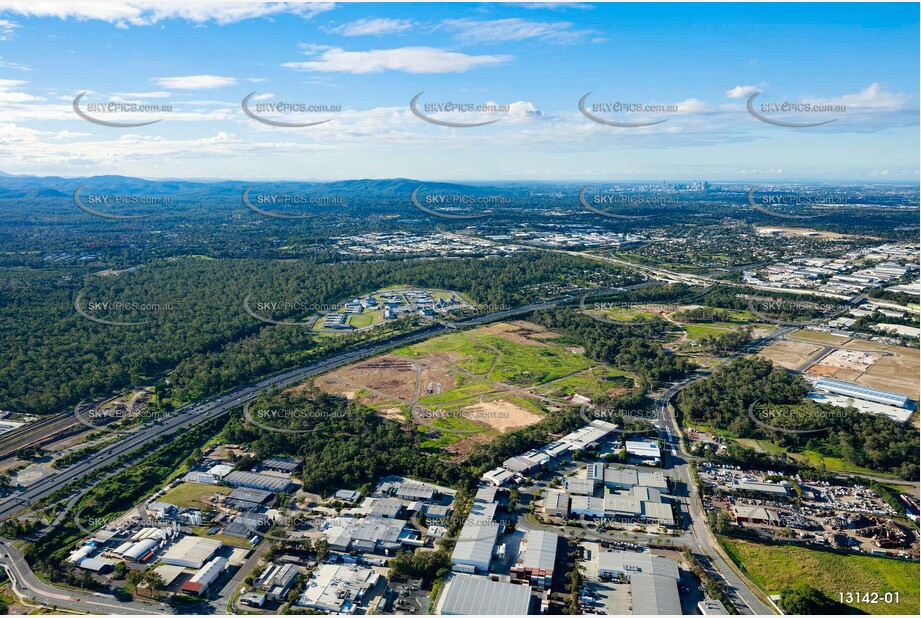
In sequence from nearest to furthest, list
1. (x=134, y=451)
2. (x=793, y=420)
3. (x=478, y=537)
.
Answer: (x=478, y=537)
(x=134, y=451)
(x=793, y=420)

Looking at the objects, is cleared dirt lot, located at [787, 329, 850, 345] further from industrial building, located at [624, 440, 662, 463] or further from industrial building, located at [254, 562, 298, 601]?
industrial building, located at [254, 562, 298, 601]

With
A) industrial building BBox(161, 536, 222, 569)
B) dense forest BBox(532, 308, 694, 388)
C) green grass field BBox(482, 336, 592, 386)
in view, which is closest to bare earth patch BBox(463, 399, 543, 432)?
green grass field BBox(482, 336, 592, 386)

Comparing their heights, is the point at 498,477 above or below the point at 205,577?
above

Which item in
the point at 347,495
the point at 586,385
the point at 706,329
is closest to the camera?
the point at 347,495

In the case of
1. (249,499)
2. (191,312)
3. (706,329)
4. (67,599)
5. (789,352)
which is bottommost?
(67,599)

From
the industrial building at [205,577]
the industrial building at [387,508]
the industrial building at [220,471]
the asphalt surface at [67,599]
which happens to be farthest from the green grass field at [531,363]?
the asphalt surface at [67,599]

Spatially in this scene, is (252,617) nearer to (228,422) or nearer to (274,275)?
(228,422)

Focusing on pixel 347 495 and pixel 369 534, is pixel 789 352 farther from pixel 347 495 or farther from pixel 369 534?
pixel 369 534

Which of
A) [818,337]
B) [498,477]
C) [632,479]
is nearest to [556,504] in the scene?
[498,477]
